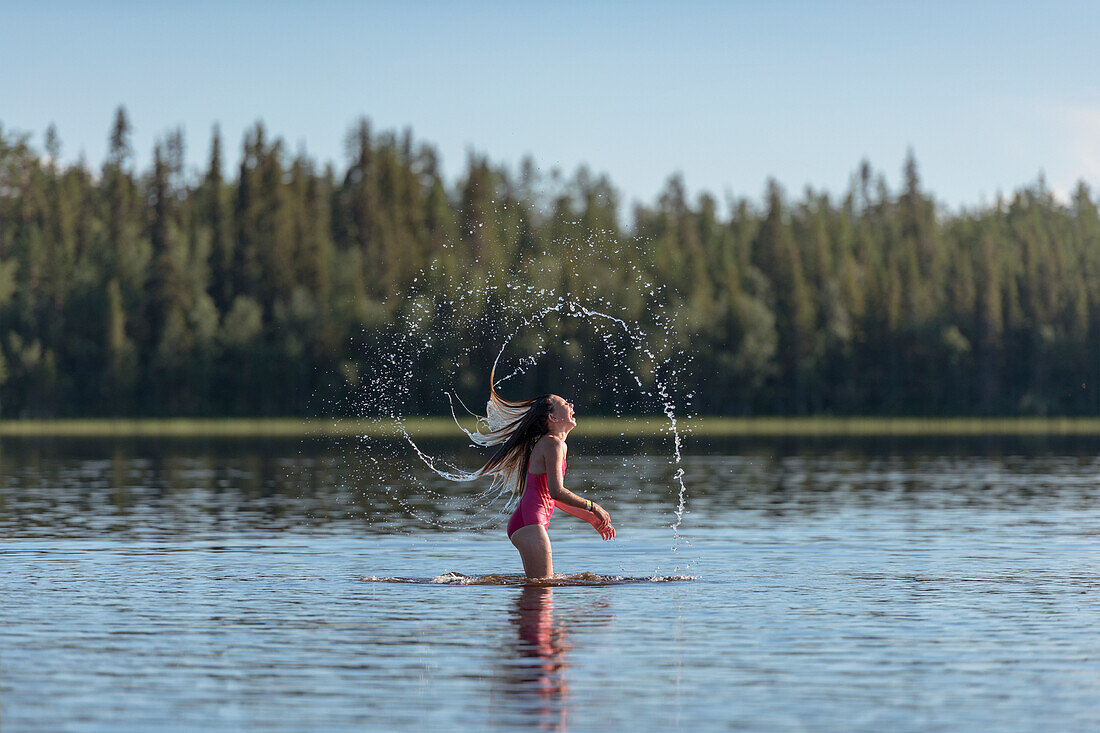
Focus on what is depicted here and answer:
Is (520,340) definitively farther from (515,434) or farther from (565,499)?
(565,499)

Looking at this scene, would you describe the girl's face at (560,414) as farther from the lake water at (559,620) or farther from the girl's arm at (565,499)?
the lake water at (559,620)

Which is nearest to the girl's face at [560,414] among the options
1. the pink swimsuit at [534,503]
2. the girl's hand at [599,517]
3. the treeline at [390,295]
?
the pink swimsuit at [534,503]

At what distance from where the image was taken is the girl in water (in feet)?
72.3

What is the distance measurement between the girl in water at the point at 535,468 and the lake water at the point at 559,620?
0.71 m

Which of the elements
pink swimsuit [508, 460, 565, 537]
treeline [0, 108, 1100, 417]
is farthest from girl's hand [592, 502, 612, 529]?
treeline [0, 108, 1100, 417]

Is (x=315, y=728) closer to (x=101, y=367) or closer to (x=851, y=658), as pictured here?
(x=851, y=658)

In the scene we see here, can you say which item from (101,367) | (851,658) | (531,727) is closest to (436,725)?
(531,727)

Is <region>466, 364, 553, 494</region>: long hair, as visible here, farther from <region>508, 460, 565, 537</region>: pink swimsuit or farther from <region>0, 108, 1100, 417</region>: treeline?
<region>0, 108, 1100, 417</region>: treeline

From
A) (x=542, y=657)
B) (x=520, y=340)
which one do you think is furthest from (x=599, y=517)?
(x=520, y=340)

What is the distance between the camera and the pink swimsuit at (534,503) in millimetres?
22203

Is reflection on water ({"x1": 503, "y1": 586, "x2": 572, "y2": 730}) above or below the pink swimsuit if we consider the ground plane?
below

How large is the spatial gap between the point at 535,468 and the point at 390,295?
133 m

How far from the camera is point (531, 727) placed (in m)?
12.9

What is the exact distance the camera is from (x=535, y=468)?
2219 centimetres
